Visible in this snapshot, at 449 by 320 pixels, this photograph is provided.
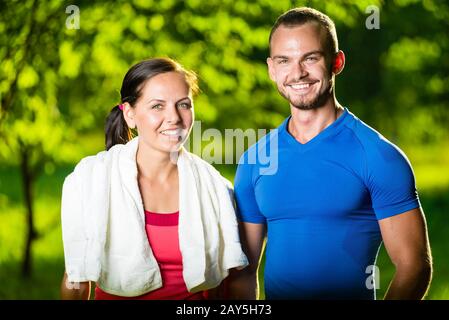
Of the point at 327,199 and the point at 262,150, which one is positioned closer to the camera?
the point at 327,199

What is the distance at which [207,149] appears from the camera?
2809mm

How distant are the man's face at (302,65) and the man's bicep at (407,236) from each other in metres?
0.38

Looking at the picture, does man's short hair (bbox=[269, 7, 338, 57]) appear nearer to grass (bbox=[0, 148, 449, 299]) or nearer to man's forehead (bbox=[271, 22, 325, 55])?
man's forehead (bbox=[271, 22, 325, 55])

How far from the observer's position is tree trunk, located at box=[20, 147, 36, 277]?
287 centimetres

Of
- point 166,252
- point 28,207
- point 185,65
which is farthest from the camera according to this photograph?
point 28,207

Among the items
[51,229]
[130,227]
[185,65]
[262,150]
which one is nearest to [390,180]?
[262,150]

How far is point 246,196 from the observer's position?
1.79 metres

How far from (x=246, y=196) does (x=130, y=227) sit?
1.14 feet

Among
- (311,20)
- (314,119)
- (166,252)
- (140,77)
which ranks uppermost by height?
(311,20)

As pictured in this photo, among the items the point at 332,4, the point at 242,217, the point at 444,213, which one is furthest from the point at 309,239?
the point at 444,213

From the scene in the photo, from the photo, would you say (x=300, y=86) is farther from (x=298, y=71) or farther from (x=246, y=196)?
(x=246, y=196)

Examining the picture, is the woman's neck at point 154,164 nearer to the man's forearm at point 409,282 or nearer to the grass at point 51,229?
the man's forearm at point 409,282

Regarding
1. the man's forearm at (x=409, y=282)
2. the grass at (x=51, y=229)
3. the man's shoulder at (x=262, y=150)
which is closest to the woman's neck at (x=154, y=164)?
the man's shoulder at (x=262, y=150)
